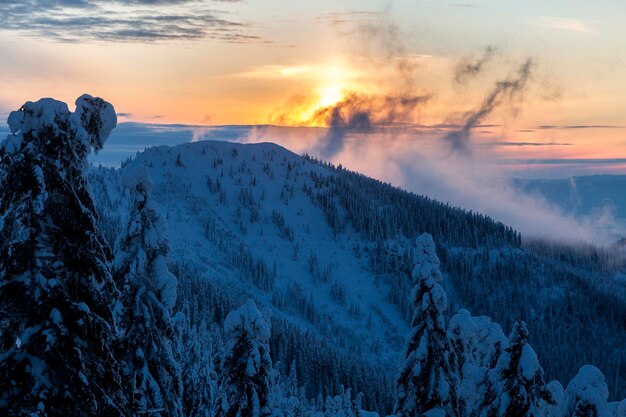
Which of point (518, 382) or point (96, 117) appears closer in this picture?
point (96, 117)

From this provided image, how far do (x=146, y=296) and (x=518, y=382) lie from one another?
11.6 metres

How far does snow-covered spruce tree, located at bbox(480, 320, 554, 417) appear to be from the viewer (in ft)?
67.3

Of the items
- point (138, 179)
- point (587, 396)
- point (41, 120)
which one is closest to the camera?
point (41, 120)

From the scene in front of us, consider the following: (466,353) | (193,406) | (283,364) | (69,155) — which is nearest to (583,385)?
(466,353)

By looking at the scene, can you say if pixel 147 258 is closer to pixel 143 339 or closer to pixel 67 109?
pixel 143 339

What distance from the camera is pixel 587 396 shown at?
Result: 2131cm

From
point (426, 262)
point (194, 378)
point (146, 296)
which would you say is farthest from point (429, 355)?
point (194, 378)

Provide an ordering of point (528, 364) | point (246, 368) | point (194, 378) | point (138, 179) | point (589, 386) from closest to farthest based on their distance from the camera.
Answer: point (528, 364)
point (138, 179)
point (589, 386)
point (246, 368)
point (194, 378)

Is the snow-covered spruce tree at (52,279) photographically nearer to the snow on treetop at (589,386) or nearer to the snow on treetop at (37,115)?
the snow on treetop at (37,115)

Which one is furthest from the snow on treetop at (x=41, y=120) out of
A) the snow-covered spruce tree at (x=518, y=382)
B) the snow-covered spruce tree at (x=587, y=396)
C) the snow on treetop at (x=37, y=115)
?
the snow-covered spruce tree at (x=587, y=396)

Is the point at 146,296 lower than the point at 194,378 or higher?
higher

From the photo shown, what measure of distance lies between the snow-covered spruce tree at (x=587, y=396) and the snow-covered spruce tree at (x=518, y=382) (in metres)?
0.86

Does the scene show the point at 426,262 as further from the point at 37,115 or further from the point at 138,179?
the point at 37,115

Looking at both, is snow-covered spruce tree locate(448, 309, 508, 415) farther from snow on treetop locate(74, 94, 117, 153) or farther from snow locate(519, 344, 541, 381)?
snow on treetop locate(74, 94, 117, 153)
